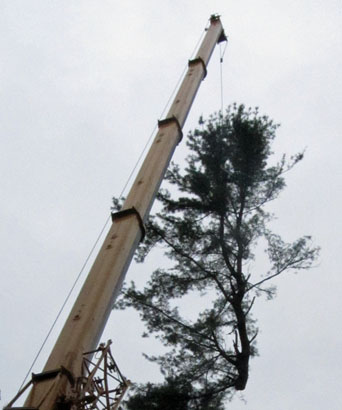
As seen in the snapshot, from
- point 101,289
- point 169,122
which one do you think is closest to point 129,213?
point 101,289

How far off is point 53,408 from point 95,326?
82 centimetres

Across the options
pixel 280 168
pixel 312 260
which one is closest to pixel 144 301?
pixel 312 260

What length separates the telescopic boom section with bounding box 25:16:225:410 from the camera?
3.86 meters

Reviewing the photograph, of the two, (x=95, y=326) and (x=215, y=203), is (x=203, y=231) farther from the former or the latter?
(x=95, y=326)

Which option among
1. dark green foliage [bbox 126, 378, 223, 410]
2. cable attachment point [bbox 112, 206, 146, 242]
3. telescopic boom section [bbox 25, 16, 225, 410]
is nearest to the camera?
telescopic boom section [bbox 25, 16, 225, 410]

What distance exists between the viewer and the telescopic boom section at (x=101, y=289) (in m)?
3.86

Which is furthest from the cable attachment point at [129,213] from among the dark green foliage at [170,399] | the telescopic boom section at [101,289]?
the dark green foliage at [170,399]

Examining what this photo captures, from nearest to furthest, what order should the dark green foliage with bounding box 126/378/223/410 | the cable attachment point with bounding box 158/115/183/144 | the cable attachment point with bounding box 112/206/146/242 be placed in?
the cable attachment point with bounding box 112/206/146/242 → the cable attachment point with bounding box 158/115/183/144 → the dark green foliage with bounding box 126/378/223/410

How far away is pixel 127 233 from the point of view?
5281mm

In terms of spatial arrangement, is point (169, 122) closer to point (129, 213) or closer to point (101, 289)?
point (129, 213)

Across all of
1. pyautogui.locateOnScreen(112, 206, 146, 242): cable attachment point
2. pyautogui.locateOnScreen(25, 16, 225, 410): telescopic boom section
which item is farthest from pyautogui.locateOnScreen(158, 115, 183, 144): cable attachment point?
pyautogui.locateOnScreen(112, 206, 146, 242): cable attachment point

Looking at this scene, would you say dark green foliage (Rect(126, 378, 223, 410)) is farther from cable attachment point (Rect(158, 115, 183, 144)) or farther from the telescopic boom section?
cable attachment point (Rect(158, 115, 183, 144))

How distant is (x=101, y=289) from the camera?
4582mm

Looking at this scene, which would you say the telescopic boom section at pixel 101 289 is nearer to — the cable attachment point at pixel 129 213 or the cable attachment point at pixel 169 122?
the cable attachment point at pixel 129 213
